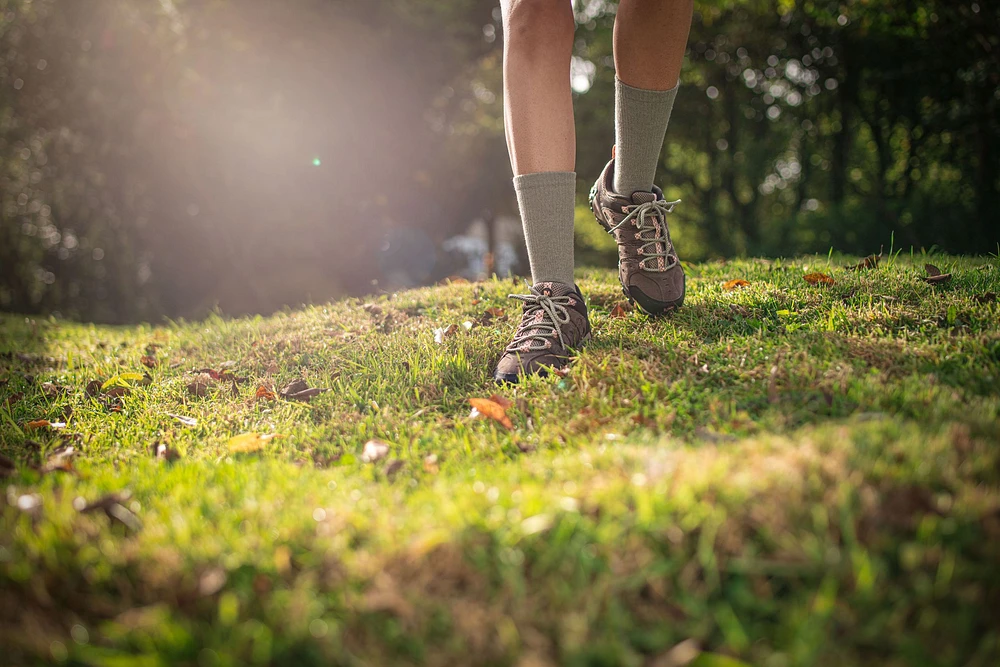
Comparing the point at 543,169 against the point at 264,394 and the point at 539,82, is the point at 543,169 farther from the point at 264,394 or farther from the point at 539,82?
the point at 264,394

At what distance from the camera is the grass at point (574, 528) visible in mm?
887

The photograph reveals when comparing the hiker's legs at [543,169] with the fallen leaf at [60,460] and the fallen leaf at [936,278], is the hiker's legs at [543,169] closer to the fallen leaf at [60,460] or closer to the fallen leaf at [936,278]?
the fallen leaf at [60,460]

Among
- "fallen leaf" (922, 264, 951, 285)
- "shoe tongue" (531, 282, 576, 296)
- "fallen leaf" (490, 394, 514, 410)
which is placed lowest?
"fallen leaf" (490, 394, 514, 410)

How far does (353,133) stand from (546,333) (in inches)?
562

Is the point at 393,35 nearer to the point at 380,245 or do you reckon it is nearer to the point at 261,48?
the point at 261,48

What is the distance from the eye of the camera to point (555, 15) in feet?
7.05

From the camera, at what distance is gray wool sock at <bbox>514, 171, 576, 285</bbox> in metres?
2.29

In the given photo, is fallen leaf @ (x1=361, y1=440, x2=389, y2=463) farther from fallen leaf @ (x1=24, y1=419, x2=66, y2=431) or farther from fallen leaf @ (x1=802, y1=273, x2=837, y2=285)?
fallen leaf @ (x1=802, y1=273, x2=837, y2=285)

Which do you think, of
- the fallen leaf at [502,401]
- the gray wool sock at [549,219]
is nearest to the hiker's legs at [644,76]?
the gray wool sock at [549,219]

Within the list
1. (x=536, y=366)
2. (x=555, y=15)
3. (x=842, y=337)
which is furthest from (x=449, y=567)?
(x=555, y=15)

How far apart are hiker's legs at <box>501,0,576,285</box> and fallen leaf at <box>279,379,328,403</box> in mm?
976

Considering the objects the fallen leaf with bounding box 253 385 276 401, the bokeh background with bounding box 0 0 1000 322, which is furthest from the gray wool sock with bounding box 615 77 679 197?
the bokeh background with bounding box 0 0 1000 322

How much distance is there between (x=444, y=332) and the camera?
2801 mm

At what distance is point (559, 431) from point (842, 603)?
3.06 feet
